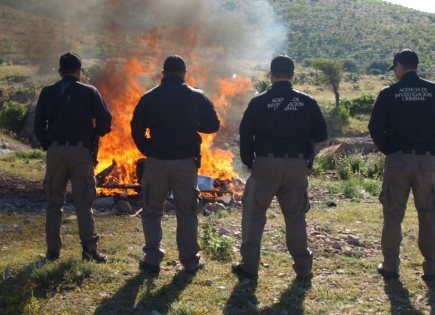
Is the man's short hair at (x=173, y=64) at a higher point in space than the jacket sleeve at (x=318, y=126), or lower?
higher

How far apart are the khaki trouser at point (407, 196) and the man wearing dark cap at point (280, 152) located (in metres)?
A: 0.79

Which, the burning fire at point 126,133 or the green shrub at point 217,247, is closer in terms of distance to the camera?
the green shrub at point 217,247

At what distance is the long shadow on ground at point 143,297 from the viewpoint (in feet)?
14.5

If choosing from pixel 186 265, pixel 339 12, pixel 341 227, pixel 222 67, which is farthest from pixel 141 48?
pixel 339 12

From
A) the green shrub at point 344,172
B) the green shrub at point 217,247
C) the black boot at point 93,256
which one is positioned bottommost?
the black boot at point 93,256

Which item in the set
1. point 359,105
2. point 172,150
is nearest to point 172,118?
point 172,150

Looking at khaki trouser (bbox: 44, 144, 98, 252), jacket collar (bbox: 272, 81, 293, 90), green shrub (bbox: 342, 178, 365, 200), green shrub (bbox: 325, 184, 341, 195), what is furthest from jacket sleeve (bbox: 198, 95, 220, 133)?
green shrub (bbox: 325, 184, 341, 195)

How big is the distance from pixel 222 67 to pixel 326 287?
34.5ft

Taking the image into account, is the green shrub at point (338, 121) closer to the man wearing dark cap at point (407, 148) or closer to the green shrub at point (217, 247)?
the green shrub at point (217, 247)

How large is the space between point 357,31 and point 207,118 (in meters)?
64.9

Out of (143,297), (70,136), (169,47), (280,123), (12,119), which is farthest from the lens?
(12,119)

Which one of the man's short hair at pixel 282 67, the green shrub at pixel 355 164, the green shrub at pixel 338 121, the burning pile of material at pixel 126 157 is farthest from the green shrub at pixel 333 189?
the green shrub at pixel 338 121

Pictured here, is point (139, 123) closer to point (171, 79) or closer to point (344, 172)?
point (171, 79)

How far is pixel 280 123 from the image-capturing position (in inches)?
191
